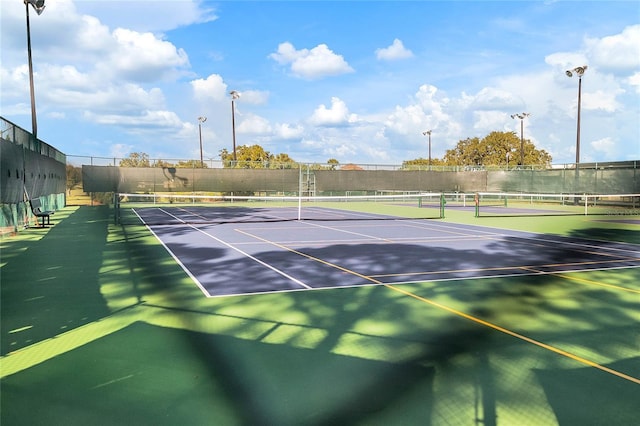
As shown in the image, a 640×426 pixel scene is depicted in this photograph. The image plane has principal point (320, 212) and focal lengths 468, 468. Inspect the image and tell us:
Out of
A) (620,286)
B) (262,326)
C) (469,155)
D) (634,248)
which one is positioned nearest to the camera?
(262,326)

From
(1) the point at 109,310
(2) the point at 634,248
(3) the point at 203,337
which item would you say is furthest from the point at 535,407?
(2) the point at 634,248

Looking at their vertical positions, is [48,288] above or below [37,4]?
below

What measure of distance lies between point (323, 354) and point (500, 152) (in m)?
89.2

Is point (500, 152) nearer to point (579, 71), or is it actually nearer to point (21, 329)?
point (579, 71)

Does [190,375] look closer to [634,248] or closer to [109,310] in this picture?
[109,310]

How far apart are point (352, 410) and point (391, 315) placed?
8.39ft

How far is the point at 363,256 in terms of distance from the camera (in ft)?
35.9

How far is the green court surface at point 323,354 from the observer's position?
361cm

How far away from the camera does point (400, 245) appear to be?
42.0 ft

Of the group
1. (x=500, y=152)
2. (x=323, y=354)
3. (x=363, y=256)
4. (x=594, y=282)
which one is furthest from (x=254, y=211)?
(x=500, y=152)

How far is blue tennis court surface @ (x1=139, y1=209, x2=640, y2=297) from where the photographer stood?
8.37 metres

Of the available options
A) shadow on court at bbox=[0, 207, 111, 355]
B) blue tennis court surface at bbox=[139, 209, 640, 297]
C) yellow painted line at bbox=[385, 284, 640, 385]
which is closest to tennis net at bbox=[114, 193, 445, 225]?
blue tennis court surface at bbox=[139, 209, 640, 297]

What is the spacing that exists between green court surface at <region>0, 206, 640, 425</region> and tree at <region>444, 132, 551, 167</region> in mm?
81380

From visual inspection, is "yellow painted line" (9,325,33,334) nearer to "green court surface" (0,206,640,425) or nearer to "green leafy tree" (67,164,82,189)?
"green court surface" (0,206,640,425)
